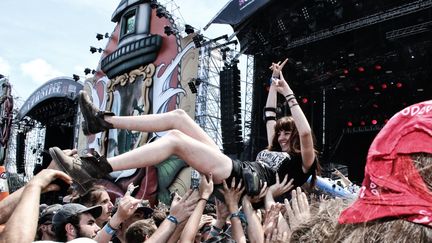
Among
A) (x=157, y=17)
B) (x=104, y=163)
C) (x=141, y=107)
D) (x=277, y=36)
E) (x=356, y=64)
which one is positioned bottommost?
(x=104, y=163)

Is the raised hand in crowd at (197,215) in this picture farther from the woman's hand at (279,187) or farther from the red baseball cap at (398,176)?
the red baseball cap at (398,176)

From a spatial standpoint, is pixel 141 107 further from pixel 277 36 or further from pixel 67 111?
pixel 67 111

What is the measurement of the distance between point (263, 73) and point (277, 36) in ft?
3.58

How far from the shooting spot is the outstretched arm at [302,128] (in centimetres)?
273

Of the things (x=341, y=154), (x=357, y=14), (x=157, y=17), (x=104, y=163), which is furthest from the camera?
(x=157, y=17)

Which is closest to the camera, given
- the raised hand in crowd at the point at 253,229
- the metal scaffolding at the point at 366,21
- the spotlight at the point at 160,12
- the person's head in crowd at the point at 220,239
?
the raised hand in crowd at the point at 253,229

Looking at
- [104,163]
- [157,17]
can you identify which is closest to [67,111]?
[157,17]

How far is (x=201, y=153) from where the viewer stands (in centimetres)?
270

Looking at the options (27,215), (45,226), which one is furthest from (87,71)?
(27,215)

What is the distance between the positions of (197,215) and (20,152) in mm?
21520

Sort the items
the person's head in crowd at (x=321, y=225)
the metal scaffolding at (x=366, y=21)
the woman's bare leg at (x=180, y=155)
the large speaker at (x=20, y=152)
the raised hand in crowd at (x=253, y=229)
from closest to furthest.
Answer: the person's head in crowd at (x=321, y=225) < the raised hand in crowd at (x=253, y=229) < the woman's bare leg at (x=180, y=155) < the metal scaffolding at (x=366, y=21) < the large speaker at (x=20, y=152)

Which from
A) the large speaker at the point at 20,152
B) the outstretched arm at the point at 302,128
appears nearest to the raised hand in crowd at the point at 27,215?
the outstretched arm at the point at 302,128

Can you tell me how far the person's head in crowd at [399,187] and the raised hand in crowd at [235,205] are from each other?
4.75 ft

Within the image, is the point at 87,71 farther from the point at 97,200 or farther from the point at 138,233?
the point at 138,233
